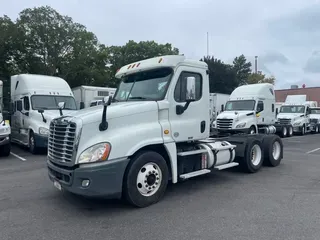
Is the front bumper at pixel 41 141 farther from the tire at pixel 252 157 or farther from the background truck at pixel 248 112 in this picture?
the background truck at pixel 248 112

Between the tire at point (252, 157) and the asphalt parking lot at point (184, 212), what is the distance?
51 centimetres

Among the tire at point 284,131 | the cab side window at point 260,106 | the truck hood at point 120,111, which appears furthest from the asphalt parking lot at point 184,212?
the tire at point 284,131

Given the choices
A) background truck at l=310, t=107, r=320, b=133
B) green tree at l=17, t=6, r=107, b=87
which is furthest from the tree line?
background truck at l=310, t=107, r=320, b=133

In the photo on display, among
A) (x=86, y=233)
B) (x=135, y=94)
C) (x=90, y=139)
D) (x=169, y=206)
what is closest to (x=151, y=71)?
(x=135, y=94)

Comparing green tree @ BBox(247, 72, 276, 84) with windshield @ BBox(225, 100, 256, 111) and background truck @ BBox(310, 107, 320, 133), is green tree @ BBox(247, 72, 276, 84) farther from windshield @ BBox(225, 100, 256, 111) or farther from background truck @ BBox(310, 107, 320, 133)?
windshield @ BBox(225, 100, 256, 111)

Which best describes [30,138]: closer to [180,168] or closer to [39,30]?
[180,168]

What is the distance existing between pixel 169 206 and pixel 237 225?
129 centimetres

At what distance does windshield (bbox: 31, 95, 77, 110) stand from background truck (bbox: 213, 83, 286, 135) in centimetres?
828

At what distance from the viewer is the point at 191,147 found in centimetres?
618

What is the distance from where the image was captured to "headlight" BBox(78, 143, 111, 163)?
4.48 meters

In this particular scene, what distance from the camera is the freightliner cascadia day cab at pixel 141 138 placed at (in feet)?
14.8

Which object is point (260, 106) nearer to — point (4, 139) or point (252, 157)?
point (252, 157)

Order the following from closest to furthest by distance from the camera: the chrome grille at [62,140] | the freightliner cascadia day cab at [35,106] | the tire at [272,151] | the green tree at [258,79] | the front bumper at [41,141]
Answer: the chrome grille at [62,140] < the tire at [272,151] < the front bumper at [41,141] < the freightliner cascadia day cab at [35,106] < the green tree at [258,79]

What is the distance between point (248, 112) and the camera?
16906mm
